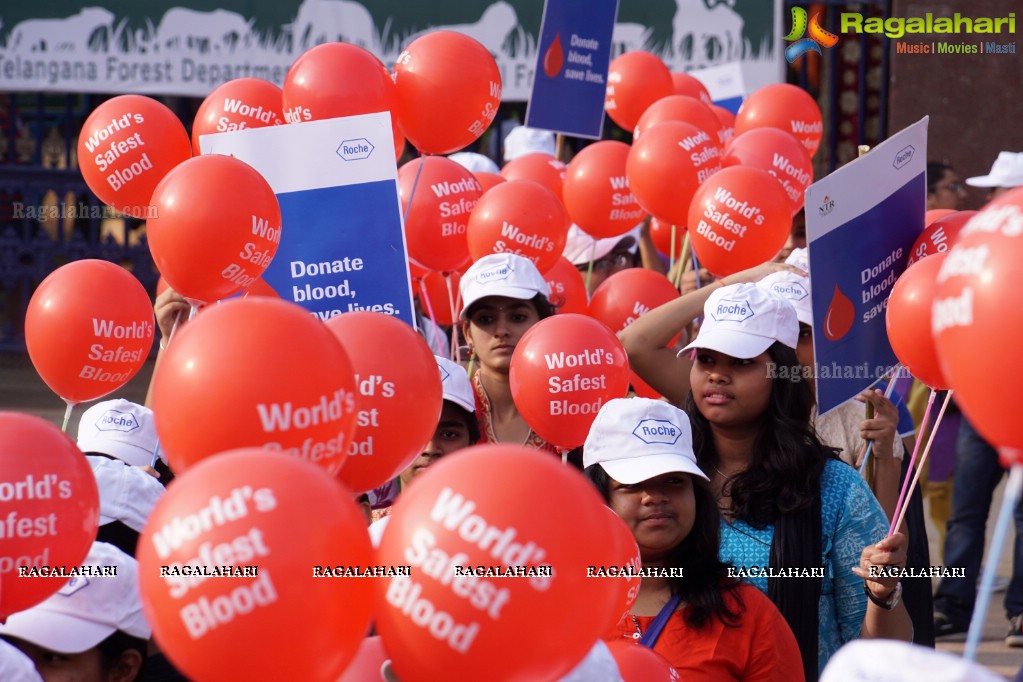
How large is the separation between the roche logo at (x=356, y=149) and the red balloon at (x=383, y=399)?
1144mm

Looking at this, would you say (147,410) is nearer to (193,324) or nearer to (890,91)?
(193,324)

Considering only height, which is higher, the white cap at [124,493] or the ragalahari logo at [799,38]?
the ragalahari logo at [799,38]

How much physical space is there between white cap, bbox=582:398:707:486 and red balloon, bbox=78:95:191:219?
1.72 m

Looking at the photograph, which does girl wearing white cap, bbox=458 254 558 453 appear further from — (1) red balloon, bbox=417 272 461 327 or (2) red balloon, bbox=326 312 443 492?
(2) red balloon, bbox=326 312 443 492

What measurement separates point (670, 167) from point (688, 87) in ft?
6.49

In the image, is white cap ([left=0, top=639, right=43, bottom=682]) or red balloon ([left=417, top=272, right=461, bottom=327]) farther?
red balloon ([left=417, top=272, right=461, bottom=327])

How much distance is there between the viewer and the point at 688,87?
705 cm

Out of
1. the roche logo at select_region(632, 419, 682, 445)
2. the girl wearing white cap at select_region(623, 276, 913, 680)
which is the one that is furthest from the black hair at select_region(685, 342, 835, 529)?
the roche logo at select_region(632, 419, 682, 445)

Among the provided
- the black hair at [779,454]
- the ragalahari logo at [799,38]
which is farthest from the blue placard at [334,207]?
the ragalahari logo at [799,38]

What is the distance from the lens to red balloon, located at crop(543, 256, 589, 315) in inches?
203

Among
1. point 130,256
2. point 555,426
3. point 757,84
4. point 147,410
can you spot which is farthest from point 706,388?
point 130,256

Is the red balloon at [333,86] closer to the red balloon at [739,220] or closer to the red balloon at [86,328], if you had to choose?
the red balloon at [86,328]

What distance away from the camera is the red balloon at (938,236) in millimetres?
3541

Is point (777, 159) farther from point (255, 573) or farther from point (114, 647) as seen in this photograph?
point (255, 573)
